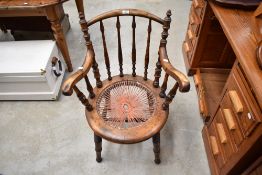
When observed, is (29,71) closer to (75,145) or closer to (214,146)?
(75,145)

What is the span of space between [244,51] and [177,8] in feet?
6.23

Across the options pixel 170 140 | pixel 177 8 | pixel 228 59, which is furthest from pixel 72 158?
pixel 177 8

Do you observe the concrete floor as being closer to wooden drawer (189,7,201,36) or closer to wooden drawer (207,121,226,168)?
wooden drawer (207,121,226,168)

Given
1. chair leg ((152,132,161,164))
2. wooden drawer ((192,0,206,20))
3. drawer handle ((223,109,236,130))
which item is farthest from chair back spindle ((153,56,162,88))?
wooden drawer ((192,0,206,20))

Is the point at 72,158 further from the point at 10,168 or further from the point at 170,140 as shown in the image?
the point at 170,140

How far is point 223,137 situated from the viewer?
3.77 feet

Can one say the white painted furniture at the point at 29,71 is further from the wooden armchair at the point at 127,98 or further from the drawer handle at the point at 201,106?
the drawer handle at the point at 201,106

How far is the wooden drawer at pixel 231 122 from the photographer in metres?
1.00

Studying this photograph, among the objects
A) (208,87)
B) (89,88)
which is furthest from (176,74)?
(208,87)

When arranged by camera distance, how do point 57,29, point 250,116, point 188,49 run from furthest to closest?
point 188,49 < point 57,29 < point 250,116

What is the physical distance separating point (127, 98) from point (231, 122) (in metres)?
0.54

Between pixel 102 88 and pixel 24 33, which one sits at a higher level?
pixel 102 88

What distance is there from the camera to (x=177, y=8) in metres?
2.63

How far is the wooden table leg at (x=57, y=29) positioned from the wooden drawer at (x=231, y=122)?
1.19 meters
